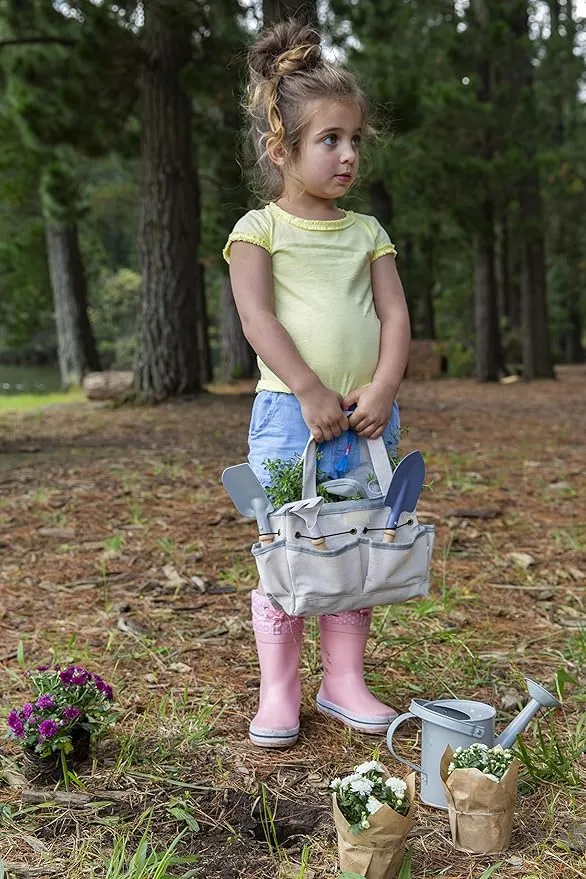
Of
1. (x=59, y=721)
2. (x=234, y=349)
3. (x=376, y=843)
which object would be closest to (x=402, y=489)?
(x=376, y=843)

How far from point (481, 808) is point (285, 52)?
5.16 feet

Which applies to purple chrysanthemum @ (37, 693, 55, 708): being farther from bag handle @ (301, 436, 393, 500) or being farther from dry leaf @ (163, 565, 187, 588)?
dry leaf @ (163, 565, 187, 588)

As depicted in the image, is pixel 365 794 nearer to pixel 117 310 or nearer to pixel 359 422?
pixel 359 422

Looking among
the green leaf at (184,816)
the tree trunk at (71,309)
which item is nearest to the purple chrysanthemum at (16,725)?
the green leaf at (184,816)

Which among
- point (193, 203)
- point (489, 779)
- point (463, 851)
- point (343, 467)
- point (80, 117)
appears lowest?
point (463, 851)

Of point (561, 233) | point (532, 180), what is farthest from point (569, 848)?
point (561, 233)

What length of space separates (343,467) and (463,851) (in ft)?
2.55

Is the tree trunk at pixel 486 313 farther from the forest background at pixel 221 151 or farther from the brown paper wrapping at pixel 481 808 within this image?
the brown paper wrapping at pixel 481 808

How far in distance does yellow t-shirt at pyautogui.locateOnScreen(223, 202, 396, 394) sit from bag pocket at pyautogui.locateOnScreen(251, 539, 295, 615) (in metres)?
0.35

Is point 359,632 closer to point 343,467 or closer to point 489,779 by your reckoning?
A: point 343,467

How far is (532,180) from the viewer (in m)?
11.6

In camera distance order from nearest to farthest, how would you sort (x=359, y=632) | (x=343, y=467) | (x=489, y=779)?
(x=489, y=779) → (x=343, y=467) → (x=359, y=632)

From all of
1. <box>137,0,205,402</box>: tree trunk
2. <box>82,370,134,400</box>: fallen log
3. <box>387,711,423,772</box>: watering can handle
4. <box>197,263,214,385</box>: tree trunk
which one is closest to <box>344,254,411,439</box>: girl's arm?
<box>387,711,423,772</box>: watering can handle

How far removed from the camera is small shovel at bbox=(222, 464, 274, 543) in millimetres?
1845
